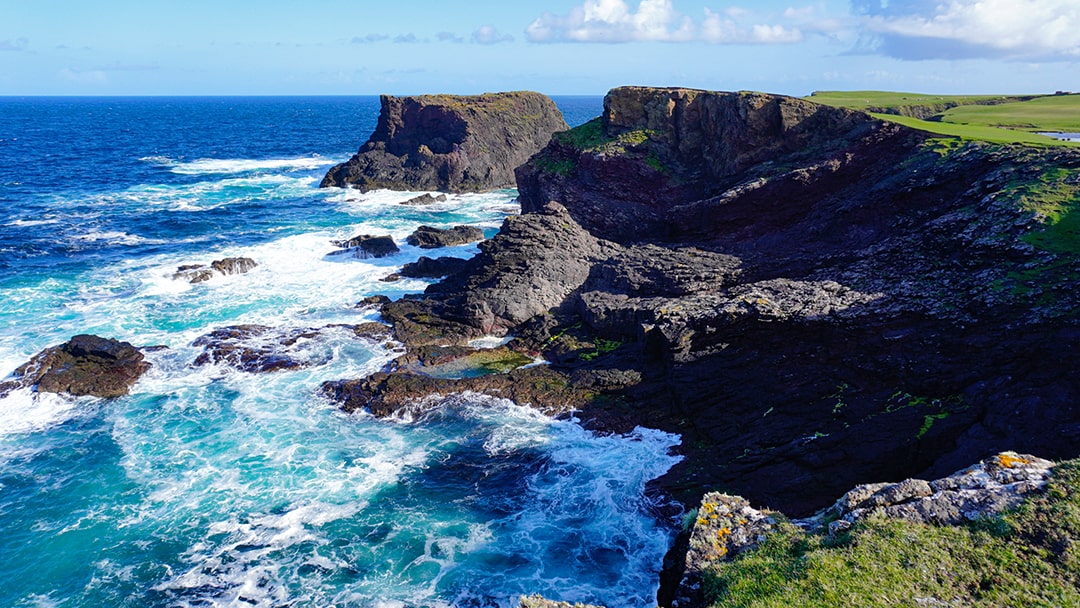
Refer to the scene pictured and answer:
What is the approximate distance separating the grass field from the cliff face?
178cm

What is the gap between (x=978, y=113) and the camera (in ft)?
104

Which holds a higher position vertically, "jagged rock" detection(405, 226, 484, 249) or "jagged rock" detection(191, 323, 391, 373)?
"jagged rock" detection(405, 226, 484, 249)

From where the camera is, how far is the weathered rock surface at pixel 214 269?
37562mm

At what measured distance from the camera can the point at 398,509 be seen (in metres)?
18.7

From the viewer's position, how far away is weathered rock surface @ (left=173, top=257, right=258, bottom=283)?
123 ft

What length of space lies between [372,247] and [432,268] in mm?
6474

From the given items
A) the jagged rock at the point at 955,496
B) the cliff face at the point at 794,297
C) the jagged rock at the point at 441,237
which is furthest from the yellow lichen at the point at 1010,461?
the jagged rock at the point at 441,237

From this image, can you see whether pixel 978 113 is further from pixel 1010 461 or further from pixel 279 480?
pixel 279 480

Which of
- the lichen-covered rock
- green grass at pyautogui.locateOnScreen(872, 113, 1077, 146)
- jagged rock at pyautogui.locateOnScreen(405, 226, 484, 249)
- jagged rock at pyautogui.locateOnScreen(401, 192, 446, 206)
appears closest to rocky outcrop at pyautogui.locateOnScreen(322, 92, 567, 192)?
jagged rock at pyautogui.locateOnScreen(401, 192, 446, 206)

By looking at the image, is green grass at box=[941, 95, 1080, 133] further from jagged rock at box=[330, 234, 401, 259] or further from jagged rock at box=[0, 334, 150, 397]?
jagged rock at box=[0, 334, 150, 397]

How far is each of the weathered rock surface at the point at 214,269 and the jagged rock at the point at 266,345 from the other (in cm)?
891

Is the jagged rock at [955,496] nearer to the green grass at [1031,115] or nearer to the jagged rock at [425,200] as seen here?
the green grass at [1031,115]

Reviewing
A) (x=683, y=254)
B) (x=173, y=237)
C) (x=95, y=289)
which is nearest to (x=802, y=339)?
(x=683, y=254)

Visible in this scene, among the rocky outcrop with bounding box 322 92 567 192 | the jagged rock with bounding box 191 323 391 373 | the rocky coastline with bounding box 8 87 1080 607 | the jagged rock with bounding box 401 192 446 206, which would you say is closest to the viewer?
the rocky coastline with bounding box 8 87 1080 607
